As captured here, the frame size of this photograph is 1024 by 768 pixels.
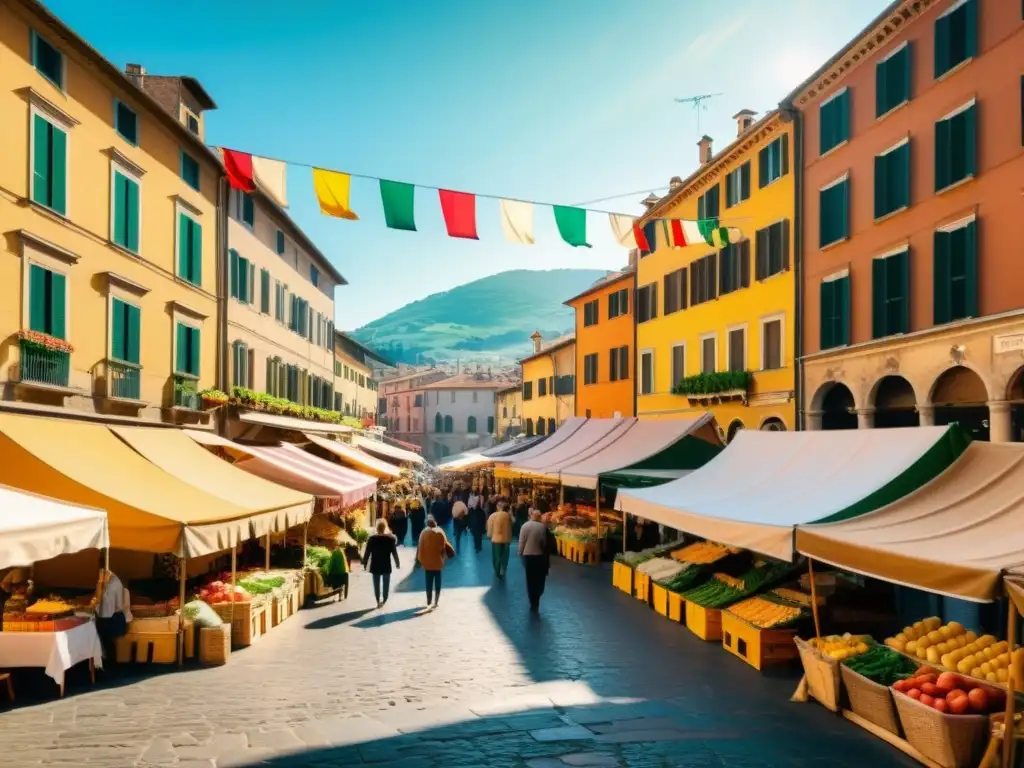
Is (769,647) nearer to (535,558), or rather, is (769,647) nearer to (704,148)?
(535,558)

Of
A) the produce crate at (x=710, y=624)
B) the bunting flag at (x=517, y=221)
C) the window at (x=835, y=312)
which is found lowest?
the produce crate at (x=710, y=624)

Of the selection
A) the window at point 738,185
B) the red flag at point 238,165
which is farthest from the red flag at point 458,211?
the window at point 738,185

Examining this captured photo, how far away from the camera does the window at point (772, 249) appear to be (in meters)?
25.4

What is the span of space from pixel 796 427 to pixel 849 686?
1644 cm

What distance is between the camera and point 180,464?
46.7ft

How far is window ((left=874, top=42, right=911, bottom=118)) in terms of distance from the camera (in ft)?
65.9

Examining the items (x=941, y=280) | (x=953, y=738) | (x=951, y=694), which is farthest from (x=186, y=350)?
(x=953, y=738)

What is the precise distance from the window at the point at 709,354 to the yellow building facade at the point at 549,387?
50.5ft

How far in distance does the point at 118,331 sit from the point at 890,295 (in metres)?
16.4

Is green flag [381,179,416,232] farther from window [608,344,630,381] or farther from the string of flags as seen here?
window [608,344,630,381]

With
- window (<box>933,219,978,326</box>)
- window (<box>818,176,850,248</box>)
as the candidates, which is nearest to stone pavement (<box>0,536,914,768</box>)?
window (<box>933,219,978,326</box>)

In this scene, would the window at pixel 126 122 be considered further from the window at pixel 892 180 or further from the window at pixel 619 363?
the window at pixel 619 363

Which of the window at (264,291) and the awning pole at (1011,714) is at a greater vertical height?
the window at (264,291)

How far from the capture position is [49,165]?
1486 centimetres
